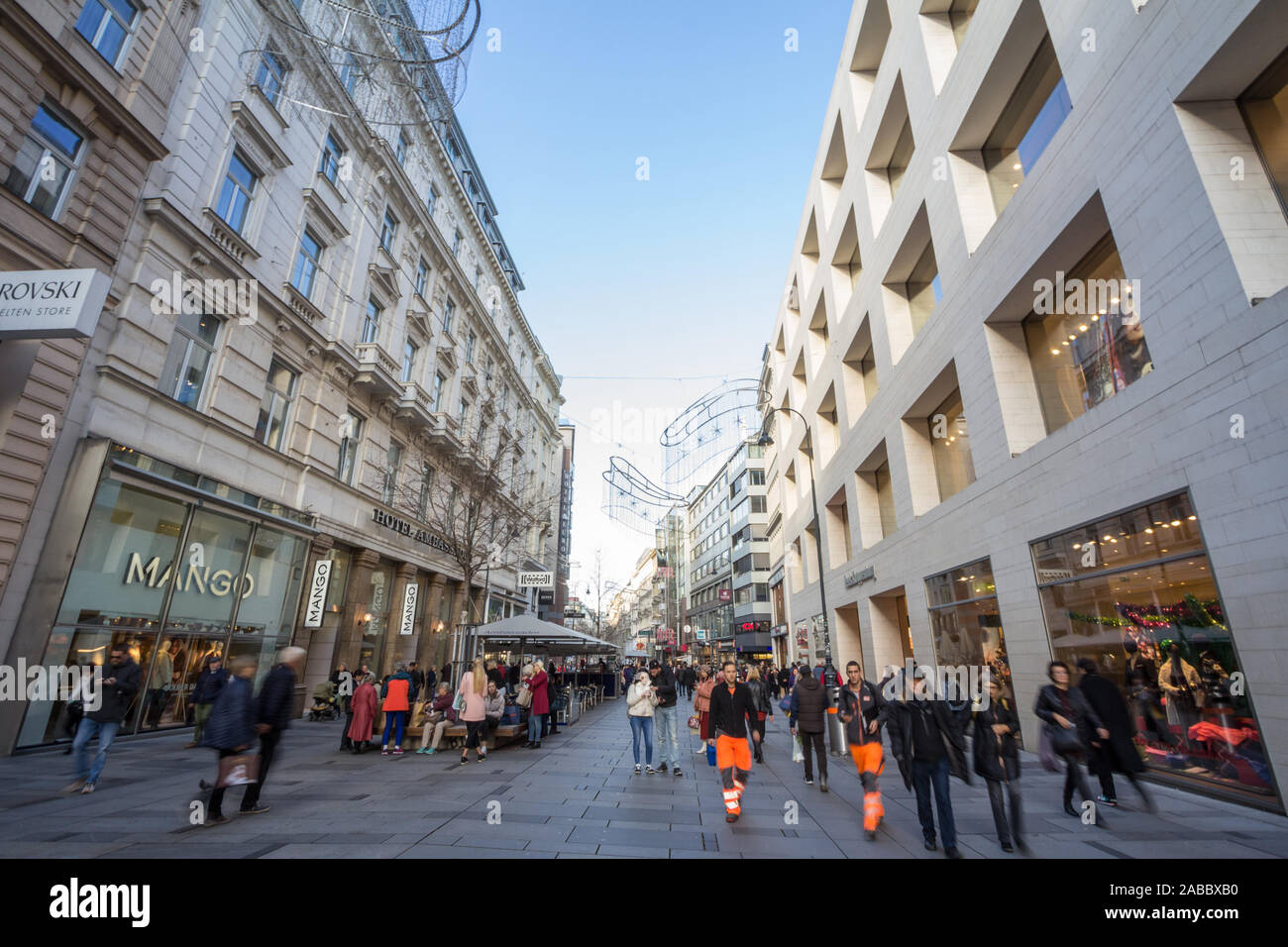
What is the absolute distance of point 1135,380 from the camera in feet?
29.4

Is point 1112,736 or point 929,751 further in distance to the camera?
point 1112,736

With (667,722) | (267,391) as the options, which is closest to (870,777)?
(667,722)

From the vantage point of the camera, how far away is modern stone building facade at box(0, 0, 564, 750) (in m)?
11.5

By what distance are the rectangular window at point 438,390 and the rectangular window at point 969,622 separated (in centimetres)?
2153

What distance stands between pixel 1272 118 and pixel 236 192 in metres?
21.3

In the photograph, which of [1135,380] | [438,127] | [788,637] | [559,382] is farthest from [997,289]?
[559,382]

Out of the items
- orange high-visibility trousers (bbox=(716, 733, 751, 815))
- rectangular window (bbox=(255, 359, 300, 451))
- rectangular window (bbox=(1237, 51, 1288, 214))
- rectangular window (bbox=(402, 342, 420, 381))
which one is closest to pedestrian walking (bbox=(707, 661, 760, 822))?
orange high-visibility trousers (bbox=(716, 733, 751, 815))

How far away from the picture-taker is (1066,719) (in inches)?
260

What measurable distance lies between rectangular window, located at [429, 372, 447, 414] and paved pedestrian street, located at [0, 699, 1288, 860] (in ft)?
59.5

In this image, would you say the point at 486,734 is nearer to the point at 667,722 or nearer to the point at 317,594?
the point at 667,722

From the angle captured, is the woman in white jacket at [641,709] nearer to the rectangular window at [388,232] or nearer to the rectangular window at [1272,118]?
the rectangular window at [1272,118]

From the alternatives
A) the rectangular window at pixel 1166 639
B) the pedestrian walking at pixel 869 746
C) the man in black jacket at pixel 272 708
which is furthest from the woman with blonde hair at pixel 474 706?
the rectangular window at pixel 1166 639

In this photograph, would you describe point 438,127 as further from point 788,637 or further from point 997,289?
point 788,637
